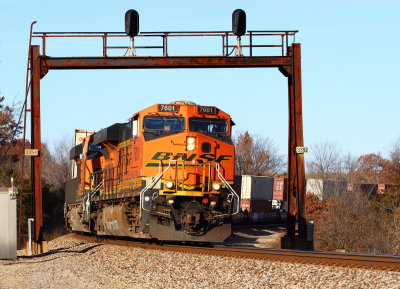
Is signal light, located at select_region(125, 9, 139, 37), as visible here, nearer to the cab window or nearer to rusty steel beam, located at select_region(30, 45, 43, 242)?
rusty steel beam, located at select_region(30, 45, 43, 242)

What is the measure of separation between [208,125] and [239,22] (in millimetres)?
4047

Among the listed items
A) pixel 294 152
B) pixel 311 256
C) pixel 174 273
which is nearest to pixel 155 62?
pixel 294 152

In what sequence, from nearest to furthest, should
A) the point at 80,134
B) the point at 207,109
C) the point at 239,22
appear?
the point at 207,109, the point at 239,22, the point at 80,134

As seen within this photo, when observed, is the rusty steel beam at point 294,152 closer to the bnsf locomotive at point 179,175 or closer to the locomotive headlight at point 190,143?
the bnsf locomotive at point 179,175

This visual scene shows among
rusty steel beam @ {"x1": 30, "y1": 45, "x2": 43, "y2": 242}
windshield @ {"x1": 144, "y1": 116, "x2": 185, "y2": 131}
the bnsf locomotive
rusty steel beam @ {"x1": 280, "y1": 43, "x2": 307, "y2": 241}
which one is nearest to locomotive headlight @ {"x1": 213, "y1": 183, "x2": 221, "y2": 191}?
the bnsf locomotive

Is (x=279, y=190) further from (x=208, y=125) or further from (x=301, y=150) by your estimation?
(x=208, y=125)

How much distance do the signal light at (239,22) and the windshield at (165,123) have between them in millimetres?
4128

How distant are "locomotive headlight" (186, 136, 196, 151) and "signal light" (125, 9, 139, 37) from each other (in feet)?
15.9

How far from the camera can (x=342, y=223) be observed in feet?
171

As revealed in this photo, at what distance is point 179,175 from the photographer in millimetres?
20734

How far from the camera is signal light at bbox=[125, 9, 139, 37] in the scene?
2327 centimetres

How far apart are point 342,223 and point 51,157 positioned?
7672 cm

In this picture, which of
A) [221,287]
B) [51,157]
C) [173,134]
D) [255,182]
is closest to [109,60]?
[173,134]

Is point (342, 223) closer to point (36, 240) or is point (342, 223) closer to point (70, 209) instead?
point (70, 209)
